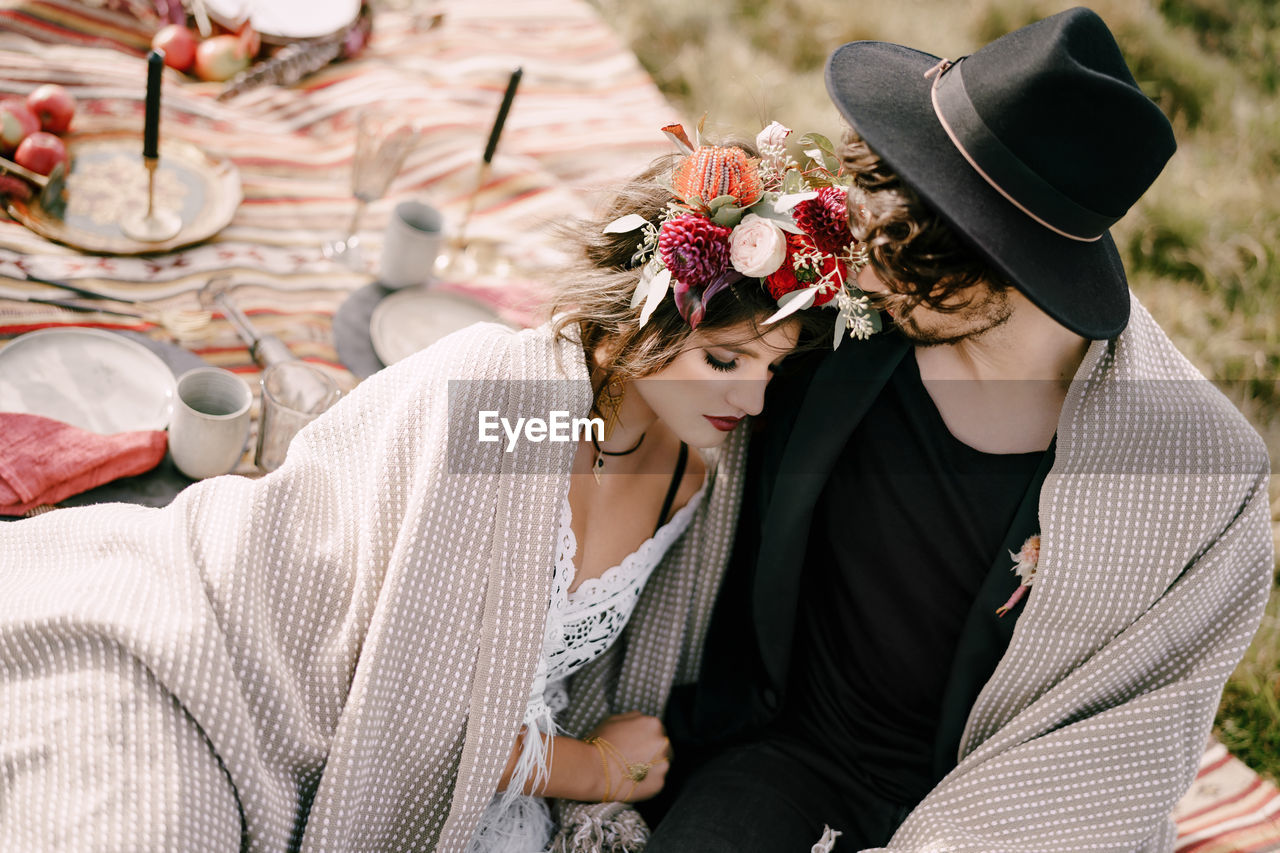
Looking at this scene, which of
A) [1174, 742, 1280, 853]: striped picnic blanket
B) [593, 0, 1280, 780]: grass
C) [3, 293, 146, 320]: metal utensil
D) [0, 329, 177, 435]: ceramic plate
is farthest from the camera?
[593, 0, 1280, 780]: grass

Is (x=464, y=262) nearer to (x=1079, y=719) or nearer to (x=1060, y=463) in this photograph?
(x=1060, y=463)

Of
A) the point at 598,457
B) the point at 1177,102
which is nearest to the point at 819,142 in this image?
the point at 598,457

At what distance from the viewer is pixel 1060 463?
1.97m

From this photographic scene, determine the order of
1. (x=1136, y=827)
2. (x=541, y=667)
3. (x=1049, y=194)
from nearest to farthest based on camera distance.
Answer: (x=1049, y=194)
(x=1136, y=827)
(x=541, y=667)

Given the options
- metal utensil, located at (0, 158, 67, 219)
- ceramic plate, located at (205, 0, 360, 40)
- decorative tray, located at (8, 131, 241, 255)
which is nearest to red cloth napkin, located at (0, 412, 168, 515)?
decorative tray, located at (8, 131, 241, 255)

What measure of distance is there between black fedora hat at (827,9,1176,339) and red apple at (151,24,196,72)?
3103 mm

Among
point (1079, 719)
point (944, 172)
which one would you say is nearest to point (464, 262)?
point (944, 172)

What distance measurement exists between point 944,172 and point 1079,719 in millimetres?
1168

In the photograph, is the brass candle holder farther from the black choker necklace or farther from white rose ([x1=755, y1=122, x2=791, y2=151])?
white rose ([x1=755, y1=122, x2=791, y2=151])

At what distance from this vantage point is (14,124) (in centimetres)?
298

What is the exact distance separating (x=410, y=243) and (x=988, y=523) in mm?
1875

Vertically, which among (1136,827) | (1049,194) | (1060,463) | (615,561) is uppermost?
(1049,194)

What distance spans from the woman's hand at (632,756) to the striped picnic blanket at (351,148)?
117cm

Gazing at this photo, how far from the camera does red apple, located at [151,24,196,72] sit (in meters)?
3.81
